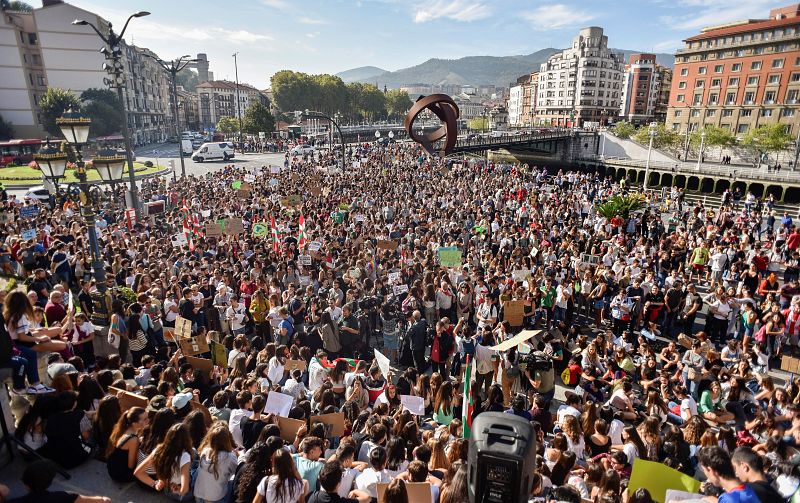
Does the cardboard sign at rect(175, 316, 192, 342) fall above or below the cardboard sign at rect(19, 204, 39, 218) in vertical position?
below

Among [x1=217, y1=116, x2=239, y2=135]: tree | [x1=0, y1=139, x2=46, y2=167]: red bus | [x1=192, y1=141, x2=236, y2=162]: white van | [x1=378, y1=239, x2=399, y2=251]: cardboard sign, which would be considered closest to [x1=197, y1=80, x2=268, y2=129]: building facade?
[x1=217, y1=116, x2=239, y2=135]: tree

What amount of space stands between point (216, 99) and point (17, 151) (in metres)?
102

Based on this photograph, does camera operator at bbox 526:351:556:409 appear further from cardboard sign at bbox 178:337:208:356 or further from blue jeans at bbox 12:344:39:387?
blue jeans at bbox 12:344:39:387

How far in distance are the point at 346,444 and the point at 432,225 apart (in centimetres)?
1362

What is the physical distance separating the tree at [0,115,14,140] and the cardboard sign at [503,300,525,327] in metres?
75.9

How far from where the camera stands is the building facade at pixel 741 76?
62938 millimetres

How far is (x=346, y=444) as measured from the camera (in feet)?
15.2

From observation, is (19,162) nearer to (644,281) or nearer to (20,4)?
(20,4)

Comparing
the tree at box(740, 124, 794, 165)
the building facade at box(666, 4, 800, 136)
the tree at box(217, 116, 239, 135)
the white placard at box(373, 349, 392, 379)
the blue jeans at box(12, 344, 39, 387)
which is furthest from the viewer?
the tree at box(217, 116, 239, 135)

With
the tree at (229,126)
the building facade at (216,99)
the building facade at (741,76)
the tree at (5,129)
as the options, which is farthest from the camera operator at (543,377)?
the building facade at (216,99)

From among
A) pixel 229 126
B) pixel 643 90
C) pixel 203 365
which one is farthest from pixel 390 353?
pixel 643 90

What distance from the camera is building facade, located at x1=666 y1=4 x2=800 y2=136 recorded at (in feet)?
206

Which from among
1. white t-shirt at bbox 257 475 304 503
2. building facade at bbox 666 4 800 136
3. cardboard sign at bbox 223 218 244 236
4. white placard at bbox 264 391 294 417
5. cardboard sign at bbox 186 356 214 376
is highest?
building facade at bbox 666 4 800 136

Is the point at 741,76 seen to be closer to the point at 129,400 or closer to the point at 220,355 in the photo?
the point at 220,355
